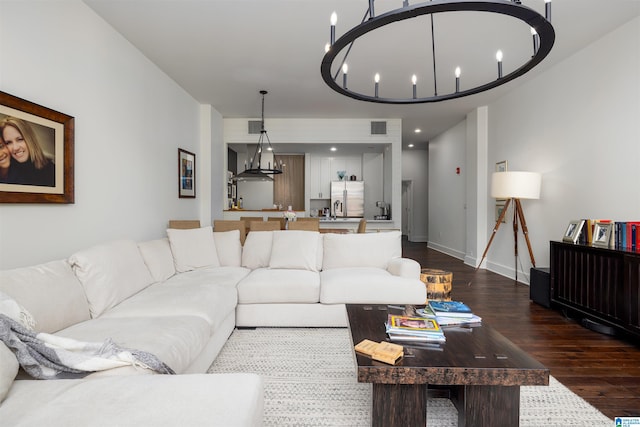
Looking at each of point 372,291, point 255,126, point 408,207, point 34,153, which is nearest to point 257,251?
point 372,291

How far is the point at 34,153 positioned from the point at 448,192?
25.0 ft

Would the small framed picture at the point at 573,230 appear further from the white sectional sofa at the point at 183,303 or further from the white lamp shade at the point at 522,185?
the white sectional sofa at the point at 183,303

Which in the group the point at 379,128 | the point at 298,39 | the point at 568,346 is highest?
the point at 298,39

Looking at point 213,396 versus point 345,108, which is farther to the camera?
point 345,108

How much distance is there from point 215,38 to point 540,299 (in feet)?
15.5

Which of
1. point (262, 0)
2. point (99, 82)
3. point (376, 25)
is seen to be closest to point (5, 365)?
point (376, 25)

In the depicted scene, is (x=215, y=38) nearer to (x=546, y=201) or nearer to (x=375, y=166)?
(x=546, y=201)

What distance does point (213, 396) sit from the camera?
1090 millimetres

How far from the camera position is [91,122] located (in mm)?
2912

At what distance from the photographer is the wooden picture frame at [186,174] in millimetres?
4809

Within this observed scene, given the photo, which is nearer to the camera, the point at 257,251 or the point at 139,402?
the point at 139,402

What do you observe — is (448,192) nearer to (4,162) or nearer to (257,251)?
(257,251)

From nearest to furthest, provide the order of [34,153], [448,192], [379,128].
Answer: [34,153], [379,128], [448,192]

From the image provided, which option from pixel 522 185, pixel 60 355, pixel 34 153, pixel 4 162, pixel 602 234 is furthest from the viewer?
pixel 522 185
